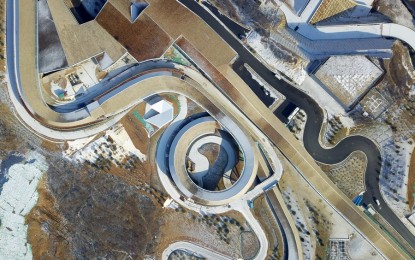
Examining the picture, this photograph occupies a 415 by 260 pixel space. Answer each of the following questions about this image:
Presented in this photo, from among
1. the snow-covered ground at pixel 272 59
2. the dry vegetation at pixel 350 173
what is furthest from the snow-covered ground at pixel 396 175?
the snow-covered ground at pixel 272 59

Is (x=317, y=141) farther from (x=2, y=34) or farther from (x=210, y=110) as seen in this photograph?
(x=2, y=34)

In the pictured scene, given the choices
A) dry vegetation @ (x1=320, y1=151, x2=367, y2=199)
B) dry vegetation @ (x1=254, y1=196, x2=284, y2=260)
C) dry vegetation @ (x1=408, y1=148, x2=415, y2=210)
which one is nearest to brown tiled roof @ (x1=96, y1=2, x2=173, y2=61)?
dry vegetation @ (x1=254, y1=196, x2=284, y2=260)

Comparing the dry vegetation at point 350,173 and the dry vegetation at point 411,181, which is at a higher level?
the dry vegetation at point 411,181

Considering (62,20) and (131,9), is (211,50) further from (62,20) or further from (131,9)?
(62,20)

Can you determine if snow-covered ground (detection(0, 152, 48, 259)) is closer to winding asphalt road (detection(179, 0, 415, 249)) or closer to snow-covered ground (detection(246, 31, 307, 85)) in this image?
winding asphalt road (detection(179, 0, 415, 249))

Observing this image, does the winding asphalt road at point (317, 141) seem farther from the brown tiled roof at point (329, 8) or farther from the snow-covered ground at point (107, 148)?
the snow-covered ground at point (107, 148)

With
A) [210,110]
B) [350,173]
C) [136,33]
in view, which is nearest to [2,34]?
[136,33]
